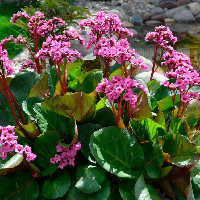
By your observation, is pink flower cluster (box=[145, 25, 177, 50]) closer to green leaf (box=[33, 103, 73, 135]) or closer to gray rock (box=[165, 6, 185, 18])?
green leaf (box=[33, 103, 73, 135])

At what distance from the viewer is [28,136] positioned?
1.54m

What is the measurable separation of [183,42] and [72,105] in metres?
4.51

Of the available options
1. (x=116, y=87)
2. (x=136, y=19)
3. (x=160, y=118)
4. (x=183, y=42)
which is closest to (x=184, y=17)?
(x=136, y=19)

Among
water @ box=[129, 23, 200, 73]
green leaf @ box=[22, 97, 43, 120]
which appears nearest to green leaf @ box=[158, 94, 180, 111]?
green leaf @ box=[22, 97, 43, 120]

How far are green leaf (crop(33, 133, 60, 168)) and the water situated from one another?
3.41 metres

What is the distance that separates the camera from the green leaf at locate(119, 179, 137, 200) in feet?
4.42

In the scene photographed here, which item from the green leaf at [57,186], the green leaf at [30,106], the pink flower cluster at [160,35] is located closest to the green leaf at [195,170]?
the green leaf at [57,186]

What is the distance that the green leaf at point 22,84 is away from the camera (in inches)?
70.8

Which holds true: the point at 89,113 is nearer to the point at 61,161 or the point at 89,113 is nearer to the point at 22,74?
the point at 61,161

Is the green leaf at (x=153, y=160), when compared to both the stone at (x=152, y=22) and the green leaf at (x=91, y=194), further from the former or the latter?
the stone at (x=152, y=22)

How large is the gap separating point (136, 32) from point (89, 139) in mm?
4979

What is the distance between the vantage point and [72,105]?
1.46 m

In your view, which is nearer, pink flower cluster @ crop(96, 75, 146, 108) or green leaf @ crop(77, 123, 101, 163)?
pink flower cluster @ crop(96, 75, 146, 108)

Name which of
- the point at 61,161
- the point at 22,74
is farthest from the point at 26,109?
the point at 61,161
